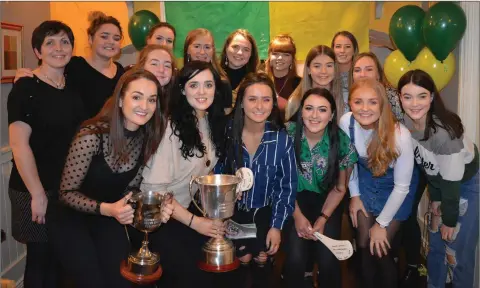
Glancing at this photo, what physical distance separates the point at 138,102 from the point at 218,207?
75 cm

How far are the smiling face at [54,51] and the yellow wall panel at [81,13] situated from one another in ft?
6.81

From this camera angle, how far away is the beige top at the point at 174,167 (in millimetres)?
2660

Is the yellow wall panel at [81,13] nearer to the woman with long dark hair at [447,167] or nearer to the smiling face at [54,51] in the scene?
the smiling face at [54,51]

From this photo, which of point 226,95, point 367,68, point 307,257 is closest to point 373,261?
point 307,257

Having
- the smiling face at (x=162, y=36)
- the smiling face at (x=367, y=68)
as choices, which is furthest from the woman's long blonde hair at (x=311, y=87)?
the smiling face at (x=162, y=36)

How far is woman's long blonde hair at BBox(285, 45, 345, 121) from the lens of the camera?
340cm

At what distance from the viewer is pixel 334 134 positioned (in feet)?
9.95

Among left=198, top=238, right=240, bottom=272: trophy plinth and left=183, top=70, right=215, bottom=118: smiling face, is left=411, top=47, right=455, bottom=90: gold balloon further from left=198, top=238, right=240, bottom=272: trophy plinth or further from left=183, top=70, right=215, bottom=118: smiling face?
left=198, top=238, right=240, bottom=272: trophy plinth

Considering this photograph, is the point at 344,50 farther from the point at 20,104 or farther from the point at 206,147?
the point at 20,104

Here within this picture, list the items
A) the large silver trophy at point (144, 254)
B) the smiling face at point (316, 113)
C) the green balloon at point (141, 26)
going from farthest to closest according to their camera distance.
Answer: the green balloon at point (141, 26) < the smiling face at point (316, 113) < the large silver trophy at point (144, 254)

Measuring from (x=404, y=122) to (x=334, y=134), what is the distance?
0.54m

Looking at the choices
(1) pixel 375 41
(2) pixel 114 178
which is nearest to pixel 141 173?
(2) pixel 114 178

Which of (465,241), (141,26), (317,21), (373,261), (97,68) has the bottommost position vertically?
(373,261)

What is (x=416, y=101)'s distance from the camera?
284 cm
